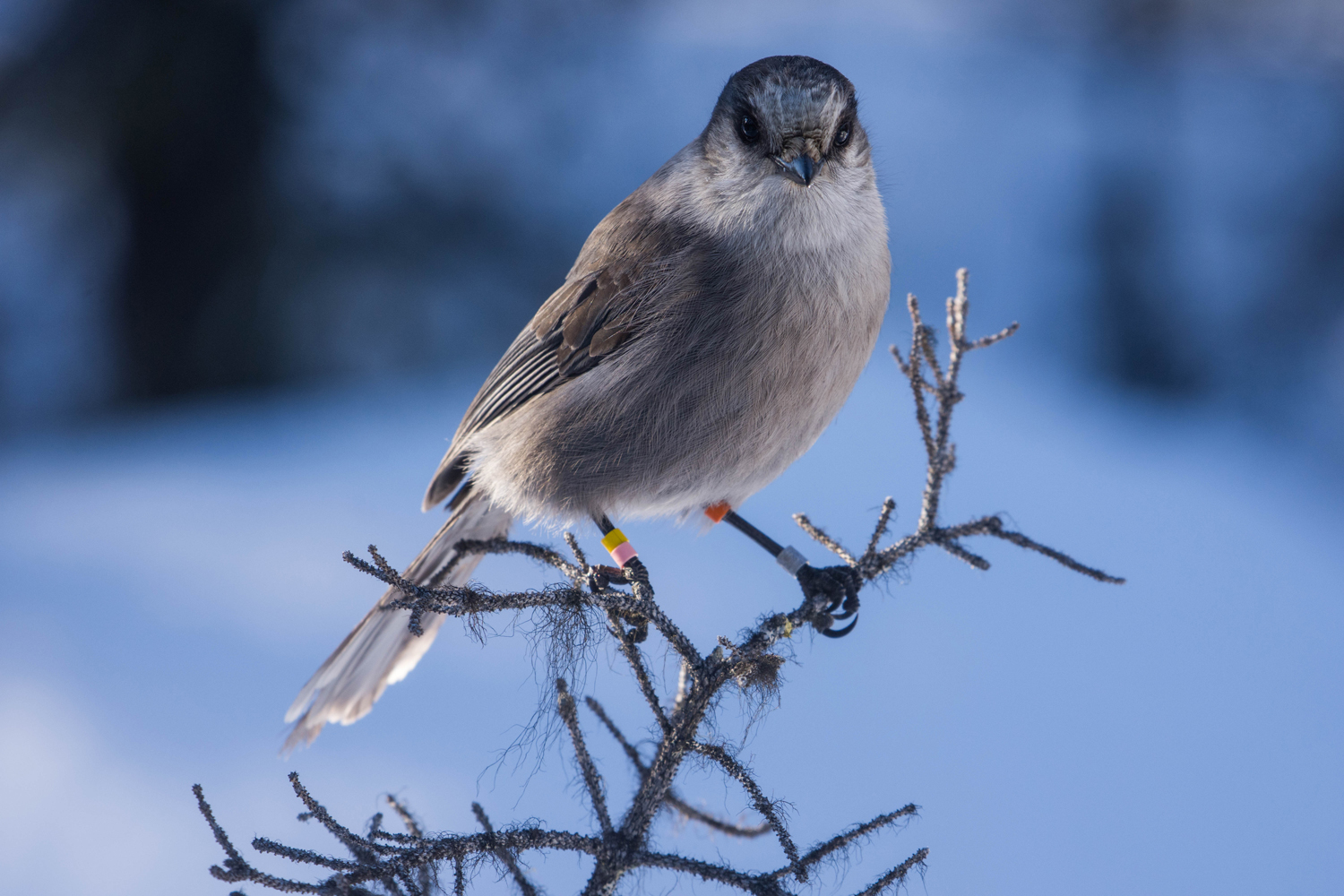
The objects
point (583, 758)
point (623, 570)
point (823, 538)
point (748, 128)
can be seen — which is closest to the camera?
point (583, 758)

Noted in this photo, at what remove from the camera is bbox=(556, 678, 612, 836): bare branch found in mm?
1593

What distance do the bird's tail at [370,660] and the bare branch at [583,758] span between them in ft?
2.59

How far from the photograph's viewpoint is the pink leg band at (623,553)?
210 cm

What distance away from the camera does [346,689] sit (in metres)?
2.43

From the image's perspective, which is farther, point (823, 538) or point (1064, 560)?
point (823, 538)

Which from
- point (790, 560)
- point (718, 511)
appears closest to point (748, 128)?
point (718, 511)

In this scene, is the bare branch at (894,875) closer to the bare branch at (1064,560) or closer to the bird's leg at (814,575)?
the bare branch at (1064,560)

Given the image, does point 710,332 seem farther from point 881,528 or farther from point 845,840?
point 845,840

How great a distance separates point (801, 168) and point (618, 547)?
0.95m

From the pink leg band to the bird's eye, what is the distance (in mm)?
985

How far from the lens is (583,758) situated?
164 cm

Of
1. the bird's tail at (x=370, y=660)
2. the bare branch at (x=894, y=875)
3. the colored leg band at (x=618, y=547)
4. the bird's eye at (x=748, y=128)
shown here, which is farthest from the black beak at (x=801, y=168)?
the bare branch at (x=894, y=875)

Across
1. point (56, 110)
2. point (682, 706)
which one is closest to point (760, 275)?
point (682, 706)

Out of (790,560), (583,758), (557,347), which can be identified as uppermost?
(557,347)
